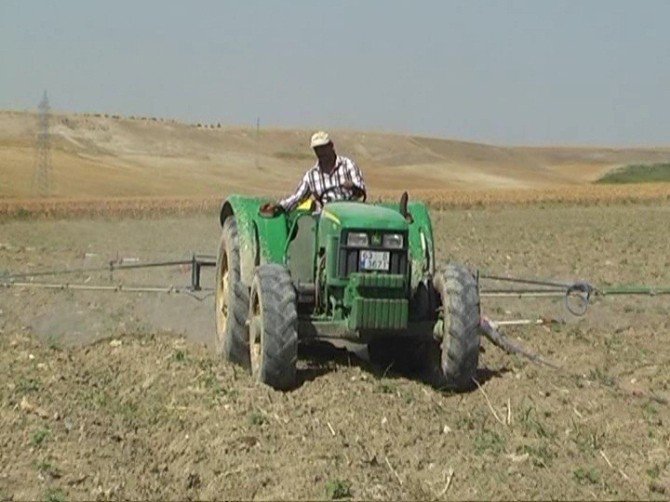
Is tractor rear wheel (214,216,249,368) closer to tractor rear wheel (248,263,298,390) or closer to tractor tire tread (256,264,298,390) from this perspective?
tractor rear wheel (248,263,298,390)

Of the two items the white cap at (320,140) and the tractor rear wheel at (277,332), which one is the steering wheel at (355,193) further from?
the tractor rear wheel at (277,332)

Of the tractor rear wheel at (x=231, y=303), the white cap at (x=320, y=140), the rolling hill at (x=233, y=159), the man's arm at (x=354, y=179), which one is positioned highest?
the white cap at (x=320, y=140)

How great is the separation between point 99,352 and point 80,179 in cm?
3926

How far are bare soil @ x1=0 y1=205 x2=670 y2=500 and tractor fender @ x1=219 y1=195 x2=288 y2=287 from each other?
0.77 m

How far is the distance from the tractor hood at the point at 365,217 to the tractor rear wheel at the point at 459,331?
20.5 inches

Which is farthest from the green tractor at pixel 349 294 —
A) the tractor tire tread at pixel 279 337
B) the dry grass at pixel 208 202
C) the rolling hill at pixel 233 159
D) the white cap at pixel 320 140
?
the rolling hill at pixel 233 159

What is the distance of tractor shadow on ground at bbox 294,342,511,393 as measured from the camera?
928cm

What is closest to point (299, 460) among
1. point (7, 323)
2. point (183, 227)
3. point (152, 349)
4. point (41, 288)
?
point (152, 349)

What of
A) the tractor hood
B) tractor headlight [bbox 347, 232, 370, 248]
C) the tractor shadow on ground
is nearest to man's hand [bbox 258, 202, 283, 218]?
the tractor hood

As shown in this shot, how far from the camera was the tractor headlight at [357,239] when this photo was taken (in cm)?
904

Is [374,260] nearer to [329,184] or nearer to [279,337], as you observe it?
[279,337]

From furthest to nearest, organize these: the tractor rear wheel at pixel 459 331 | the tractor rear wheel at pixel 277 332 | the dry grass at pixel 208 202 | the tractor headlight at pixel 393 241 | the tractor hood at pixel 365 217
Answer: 1. the dry grass at pixel 208 202
2. the tractor headlight at pixel 393 241
3. the tractor hood at pixel 365 217
4. the tractor rear wheel at pixel 459 331
5. the tractor rear wheel at pixel 277 332

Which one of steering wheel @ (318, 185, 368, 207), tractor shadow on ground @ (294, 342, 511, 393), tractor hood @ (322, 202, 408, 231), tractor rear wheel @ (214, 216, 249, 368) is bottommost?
tractor shadow on ground @ (294, 342, 511, 393)

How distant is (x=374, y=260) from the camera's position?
9.10m
